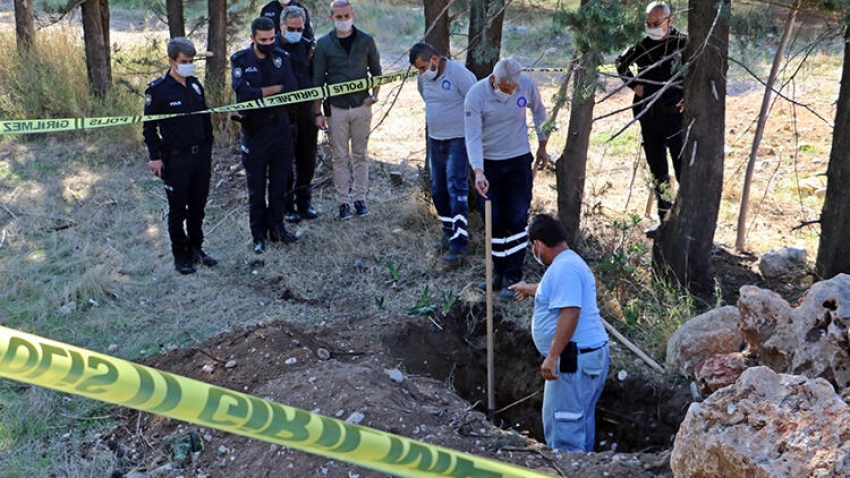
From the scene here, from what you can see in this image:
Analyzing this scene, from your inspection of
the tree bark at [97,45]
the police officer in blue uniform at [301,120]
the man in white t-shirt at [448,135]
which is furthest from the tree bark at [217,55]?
the man in white t-shirt at [448,135]

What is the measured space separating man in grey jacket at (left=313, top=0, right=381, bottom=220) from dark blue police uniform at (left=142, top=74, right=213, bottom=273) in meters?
1.34

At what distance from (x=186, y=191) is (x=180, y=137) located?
1.54ft

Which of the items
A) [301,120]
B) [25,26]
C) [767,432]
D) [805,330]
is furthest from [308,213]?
[25,26]

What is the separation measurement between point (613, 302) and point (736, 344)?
1.31 metres

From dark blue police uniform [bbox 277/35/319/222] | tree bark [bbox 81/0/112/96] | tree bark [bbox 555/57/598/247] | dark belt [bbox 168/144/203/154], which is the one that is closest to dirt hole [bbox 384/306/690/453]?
tree bark [bbox 555/57/598/247]

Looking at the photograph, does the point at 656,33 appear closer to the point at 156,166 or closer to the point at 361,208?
the point at 361,208

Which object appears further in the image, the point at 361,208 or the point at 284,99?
the point at 361,208

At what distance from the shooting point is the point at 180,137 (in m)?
6.71

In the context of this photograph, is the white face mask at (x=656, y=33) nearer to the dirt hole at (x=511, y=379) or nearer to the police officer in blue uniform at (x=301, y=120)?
the dirt hole at (x=511, y=379)

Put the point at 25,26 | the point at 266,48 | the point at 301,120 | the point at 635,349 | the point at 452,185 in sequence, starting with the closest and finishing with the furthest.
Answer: the point at 635,349 < the point at 452,185 < the point at 266,48 < the point at 301,120 < the point at 25,26

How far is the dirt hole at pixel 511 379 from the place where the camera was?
5.59m

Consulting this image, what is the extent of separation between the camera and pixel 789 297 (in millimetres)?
6508

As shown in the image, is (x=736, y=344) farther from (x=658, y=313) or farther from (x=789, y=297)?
(x=789, y=297)

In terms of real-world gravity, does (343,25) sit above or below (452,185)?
above
